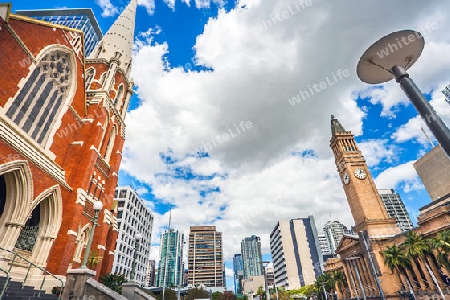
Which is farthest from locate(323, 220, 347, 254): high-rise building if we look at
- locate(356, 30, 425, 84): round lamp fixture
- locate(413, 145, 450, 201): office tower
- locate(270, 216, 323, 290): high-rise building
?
locate(356, 30, 425, 84): round lamp fixture

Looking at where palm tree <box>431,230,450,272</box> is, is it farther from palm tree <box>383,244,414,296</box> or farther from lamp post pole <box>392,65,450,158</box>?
lamp post pole <box>392,65,450,158</box>

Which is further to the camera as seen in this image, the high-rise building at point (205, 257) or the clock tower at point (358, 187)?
the high-rise building at point (205, 257)

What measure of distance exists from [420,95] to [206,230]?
142204 mm

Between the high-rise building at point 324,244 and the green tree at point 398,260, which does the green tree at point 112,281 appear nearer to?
the green tree at point 398,260

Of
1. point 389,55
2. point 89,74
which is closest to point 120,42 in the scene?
point 89,74

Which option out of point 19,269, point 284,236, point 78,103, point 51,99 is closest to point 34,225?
point 19,269

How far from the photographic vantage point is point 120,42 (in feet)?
101

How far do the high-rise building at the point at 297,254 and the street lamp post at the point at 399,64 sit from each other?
121668 mm

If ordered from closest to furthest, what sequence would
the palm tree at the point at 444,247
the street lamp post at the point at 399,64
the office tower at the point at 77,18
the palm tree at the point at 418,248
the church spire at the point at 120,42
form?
the street lamp post at the point at 399,64 < the palm tree at the point at 444,247 < the palm tree at the point at 418,248 < the church spire at the point at 120,42 < the office tower at the point at 77,18

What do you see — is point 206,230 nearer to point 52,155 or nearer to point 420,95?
point 52,155

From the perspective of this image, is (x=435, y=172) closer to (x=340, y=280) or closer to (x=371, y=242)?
(x=340, y=280)

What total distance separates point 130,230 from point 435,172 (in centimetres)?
9959

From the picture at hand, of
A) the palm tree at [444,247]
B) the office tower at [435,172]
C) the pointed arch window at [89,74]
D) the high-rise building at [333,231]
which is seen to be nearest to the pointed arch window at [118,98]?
the pointed arch window at [89,74]

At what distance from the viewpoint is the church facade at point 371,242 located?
28047mm
